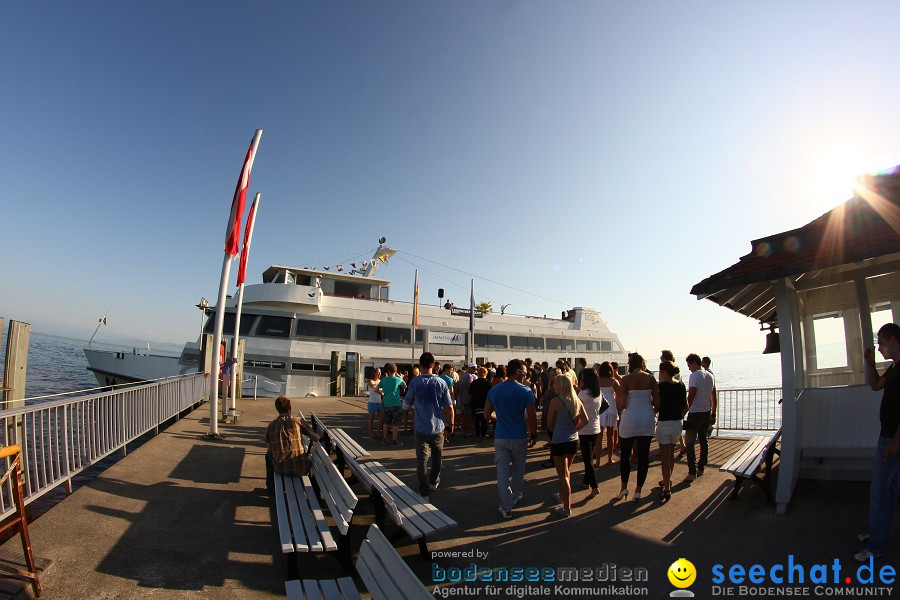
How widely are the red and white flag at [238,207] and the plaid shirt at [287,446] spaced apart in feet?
16.4

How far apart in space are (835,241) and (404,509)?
5.15 m

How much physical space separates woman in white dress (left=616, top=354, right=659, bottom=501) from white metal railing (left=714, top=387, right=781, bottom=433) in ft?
22.4

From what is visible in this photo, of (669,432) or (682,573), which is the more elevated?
(669,432)

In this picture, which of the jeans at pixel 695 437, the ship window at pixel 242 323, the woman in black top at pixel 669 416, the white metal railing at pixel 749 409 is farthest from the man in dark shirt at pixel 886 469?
the ship window at pixel 242 323

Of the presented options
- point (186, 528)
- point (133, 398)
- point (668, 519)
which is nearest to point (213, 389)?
point (133, 398)

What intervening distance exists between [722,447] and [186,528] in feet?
30.9

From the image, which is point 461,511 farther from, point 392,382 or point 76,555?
point 392,382

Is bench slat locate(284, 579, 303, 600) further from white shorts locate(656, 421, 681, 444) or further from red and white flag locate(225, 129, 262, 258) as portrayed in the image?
red and white flag locate(225, 129, 262, 258)

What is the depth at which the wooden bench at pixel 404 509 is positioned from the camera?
12.2 feet

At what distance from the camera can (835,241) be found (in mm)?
4789

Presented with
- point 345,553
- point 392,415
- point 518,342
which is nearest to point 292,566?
point 345,553

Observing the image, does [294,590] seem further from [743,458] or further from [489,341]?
[489,341]

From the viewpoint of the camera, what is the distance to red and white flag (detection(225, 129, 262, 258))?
29.7ft

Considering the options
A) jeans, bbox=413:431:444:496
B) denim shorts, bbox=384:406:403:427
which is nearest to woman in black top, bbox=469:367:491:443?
denim shorts, bbox=384:406:403:427
